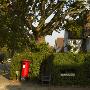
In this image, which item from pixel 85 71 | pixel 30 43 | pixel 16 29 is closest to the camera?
pixel 85 71

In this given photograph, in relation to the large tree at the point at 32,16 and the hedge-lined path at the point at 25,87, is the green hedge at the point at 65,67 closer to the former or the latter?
the hedge-lined path at the point at 25,87

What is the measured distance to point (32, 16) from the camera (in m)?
31.4

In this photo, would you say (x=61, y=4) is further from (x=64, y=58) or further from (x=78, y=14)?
(x=64, y=58)

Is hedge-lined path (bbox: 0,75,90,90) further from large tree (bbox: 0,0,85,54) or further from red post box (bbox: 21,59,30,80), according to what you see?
large tree (bbox: 0,0,85,54)

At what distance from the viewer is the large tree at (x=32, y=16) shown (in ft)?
99.7

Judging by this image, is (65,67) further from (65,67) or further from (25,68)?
(25,68)

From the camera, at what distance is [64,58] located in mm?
20469

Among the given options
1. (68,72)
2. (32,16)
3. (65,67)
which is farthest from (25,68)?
(32,16)

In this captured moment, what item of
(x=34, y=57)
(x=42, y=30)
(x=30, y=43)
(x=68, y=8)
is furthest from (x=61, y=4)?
(x=34, y=57)

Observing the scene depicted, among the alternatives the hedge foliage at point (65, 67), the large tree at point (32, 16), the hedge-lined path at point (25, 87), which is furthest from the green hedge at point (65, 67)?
the large tree at point (32, 16)

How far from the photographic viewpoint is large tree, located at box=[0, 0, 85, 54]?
1196 inches

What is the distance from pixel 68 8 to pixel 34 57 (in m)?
12.2

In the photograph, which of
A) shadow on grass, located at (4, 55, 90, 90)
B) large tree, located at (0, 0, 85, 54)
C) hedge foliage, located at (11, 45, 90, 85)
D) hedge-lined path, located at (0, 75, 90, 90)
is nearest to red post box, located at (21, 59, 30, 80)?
hedge foliage, located at (11, 45, 90, 85)

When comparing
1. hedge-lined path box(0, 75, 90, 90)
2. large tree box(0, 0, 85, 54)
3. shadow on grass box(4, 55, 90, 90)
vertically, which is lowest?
hedge-lined path box(0, 75, 90, 90)
